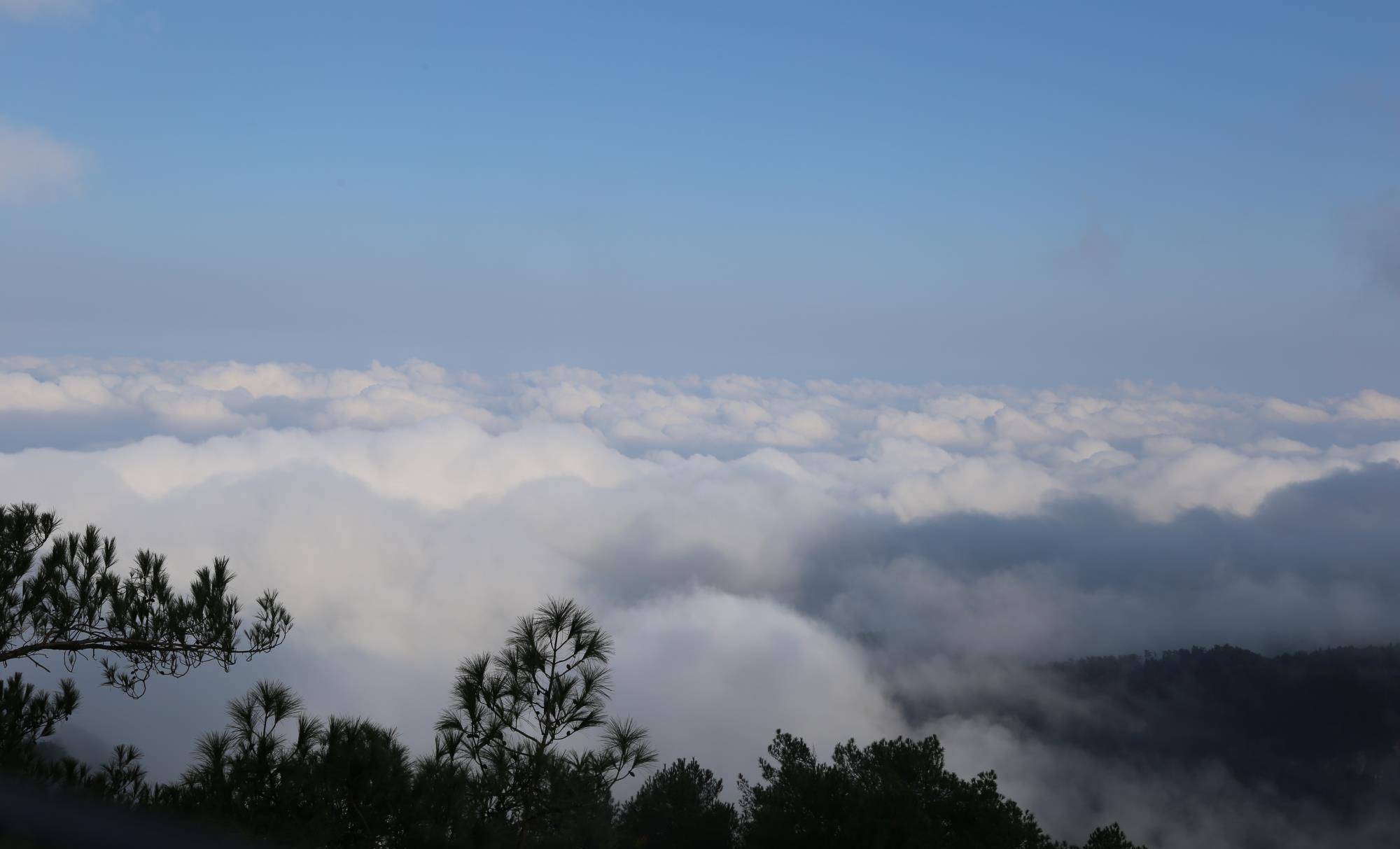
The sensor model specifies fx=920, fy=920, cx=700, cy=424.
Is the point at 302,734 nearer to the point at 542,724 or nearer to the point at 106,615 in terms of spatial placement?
the point at 542,724

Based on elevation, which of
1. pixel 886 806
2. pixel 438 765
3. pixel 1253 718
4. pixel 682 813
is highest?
pixel 1253 718

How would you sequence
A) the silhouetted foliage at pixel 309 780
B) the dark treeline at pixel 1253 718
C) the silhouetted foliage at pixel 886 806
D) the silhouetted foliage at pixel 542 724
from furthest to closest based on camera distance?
the dark treeline at pixel 1253 718
the silhouetted foliage at pixel 886 806
the silhouetted foliage at pixel 542 724
the silhouetted foliage at pixel 309 780

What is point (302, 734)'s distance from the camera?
9.23 metres

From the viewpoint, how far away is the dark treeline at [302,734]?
889 centimetres

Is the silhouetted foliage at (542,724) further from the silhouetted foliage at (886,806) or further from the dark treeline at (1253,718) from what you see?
the dark treeline at (1253,718)

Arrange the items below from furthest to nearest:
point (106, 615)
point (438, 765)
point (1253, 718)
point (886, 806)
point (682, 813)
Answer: point (1253, 718), point (682, 813), point (886, 806), point (106, 615), point (438, 765)

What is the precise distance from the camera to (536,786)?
10.1 meters

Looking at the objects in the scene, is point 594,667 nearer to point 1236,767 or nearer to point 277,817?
point 277,817

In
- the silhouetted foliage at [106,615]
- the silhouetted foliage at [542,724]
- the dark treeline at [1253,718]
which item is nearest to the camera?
the silhouetted foliage at [542,724]

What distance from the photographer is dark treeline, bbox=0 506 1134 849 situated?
889cm

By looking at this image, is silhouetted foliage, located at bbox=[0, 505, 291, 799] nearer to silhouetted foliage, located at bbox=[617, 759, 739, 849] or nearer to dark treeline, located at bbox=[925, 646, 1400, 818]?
silhouetted foliage, located at bbox=[617, 759, 739, 849]

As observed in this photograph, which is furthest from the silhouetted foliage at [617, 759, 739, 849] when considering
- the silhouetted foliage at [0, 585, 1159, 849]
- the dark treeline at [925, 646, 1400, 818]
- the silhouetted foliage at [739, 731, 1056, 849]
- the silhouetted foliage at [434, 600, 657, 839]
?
the dark treeline at [925, 646, 1400, 818]

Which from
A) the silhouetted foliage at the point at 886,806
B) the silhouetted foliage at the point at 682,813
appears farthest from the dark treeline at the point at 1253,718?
the silhouetted foliage at the point at 886,806

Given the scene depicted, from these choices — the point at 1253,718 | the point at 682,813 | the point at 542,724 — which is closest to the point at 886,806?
the point at 682,813
